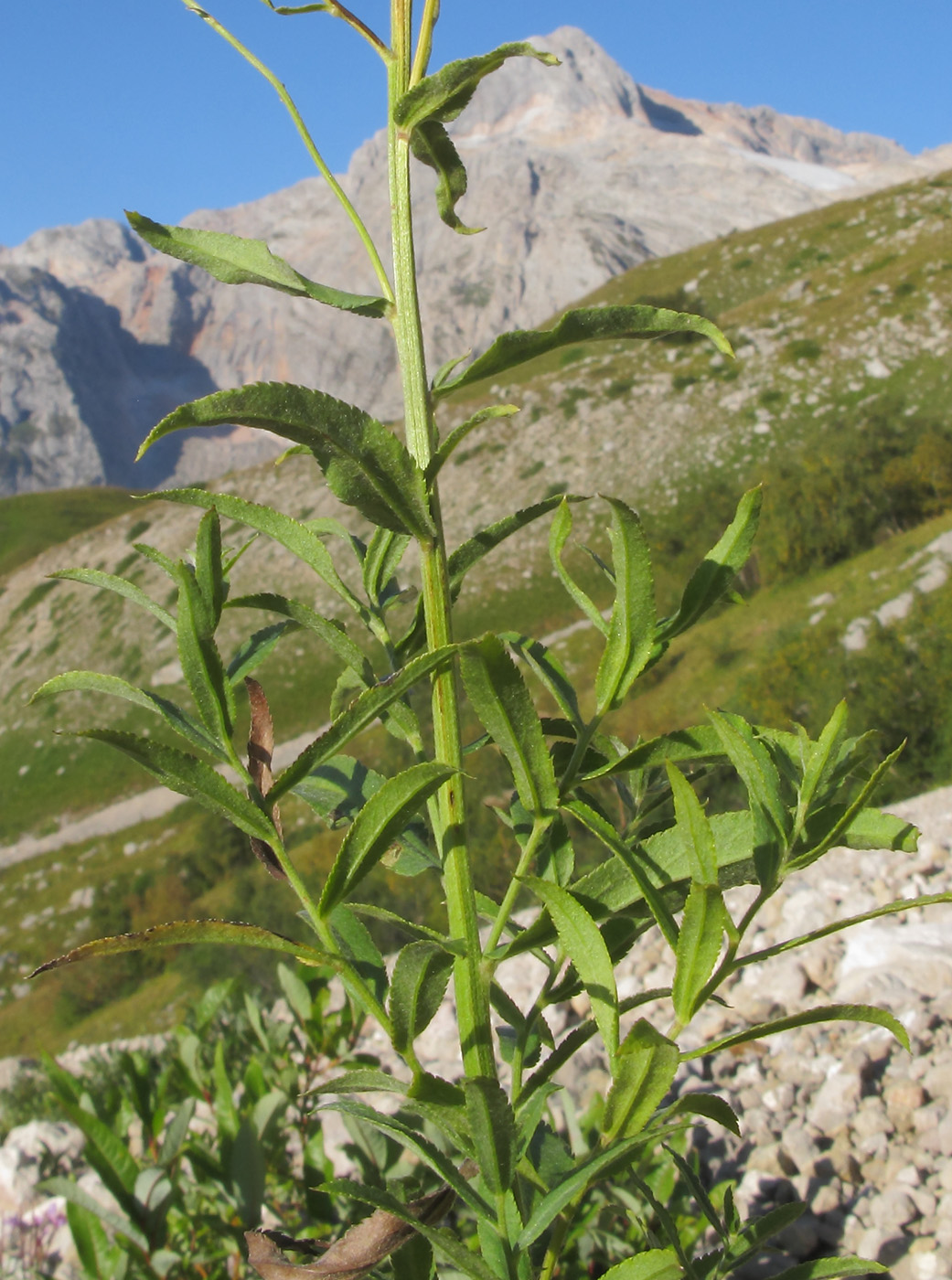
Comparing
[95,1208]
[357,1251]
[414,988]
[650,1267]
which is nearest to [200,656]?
[414,988]

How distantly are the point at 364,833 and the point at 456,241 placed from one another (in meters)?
106

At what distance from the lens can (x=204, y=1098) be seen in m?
2.22

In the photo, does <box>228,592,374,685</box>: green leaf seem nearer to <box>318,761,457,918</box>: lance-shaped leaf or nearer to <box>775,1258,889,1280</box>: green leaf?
<box>318,761,457,918</box>: lance-shaped leaf

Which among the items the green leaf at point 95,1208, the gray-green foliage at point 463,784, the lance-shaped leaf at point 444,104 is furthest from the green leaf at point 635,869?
the green leaf at point 95,1208

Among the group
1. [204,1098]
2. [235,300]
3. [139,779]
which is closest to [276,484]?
[139,779]

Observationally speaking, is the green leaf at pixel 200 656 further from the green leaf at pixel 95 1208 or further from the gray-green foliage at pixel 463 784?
the green leaf at pixel 95 1208

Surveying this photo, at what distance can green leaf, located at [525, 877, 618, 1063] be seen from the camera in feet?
2.49

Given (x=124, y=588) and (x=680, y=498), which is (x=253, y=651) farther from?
(x=680, y=498)

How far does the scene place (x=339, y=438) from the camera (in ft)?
2.27

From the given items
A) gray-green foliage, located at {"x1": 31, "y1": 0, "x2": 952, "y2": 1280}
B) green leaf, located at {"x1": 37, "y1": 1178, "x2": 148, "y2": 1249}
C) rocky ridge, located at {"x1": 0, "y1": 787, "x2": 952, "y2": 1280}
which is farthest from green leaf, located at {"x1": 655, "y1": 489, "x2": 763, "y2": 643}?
rocky ridge, located at {"x1": 0, "y1": 787, "x2": 952, "y2": 1280}

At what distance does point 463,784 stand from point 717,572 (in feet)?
1.13

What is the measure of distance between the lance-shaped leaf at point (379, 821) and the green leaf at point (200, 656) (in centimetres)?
15

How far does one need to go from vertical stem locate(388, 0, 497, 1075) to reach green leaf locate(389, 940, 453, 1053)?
0.05m

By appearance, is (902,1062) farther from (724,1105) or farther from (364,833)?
(364,833)
